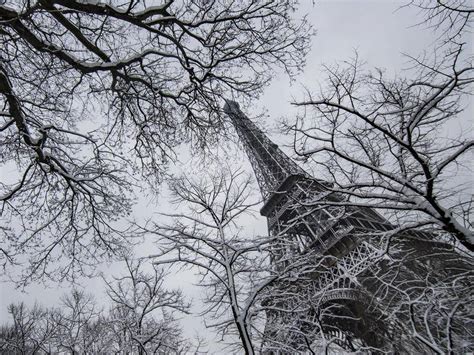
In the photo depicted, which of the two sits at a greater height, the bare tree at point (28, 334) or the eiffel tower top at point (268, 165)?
the eiffel tower top at point (268, 165)

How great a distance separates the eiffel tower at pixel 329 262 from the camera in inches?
257

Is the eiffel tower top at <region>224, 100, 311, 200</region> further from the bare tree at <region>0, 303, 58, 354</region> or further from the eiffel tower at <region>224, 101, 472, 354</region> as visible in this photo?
the bare tree at <region>0, 303, 58, 354</region>

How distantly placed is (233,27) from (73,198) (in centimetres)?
459

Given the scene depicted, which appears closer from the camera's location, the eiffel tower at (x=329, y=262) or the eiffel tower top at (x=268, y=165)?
the eiffel tower at (x=329, y=262)

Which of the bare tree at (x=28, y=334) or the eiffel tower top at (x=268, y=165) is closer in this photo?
the bare tree at (x=28, y=334)

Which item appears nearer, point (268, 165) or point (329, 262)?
point (329, 262)

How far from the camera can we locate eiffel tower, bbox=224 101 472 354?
654cm

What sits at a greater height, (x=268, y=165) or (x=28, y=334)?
(x=268, y=165)

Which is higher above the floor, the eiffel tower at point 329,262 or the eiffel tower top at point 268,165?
the eiffel tower top at point 268,165

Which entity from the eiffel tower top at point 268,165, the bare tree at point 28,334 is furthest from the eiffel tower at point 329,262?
the bare tree at point 28,334

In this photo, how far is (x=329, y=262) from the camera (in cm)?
1981

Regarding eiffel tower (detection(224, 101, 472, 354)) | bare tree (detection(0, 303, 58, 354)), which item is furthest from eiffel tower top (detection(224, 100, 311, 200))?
bare tree (detection(0, 303, 58, 354))

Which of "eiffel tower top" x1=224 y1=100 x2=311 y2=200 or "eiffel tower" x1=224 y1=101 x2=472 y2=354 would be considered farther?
"eiffel tower top" x1=224 y1=100 x2=311 y2=200

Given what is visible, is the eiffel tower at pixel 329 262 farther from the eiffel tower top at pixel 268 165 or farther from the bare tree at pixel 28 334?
the bare tree at pixel 28 334
